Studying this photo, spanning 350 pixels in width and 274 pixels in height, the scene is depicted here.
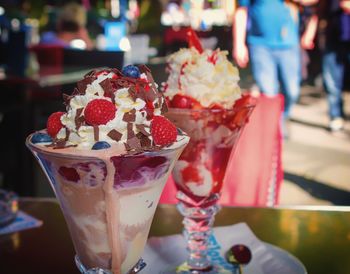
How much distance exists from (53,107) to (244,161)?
2792 mm

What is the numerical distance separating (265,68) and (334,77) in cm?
154

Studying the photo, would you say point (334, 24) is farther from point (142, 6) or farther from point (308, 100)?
point (142, 6)

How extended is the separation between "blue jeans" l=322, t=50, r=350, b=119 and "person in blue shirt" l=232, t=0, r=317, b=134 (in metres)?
1.10

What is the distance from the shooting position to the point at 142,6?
13.2 m

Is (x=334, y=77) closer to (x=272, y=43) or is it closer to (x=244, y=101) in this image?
(x=272, y=43)

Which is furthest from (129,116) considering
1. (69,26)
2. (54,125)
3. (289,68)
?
(69,26)

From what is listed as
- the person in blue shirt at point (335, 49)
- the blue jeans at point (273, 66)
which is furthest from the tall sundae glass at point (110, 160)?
the person in blue shirt at point (335, 49)

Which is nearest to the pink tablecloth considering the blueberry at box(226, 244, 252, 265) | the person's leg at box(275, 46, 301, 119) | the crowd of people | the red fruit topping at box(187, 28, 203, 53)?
the red fruit topping at box(187, 28, 203, 53)

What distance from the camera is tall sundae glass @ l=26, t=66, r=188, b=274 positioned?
2.61 feet

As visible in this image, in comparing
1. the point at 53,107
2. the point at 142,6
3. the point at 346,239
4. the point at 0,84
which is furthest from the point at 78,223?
the point at 142,6

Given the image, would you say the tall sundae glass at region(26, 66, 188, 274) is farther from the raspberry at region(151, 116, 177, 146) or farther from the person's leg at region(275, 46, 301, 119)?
the person's leg at region(275, 46, 301, 119)

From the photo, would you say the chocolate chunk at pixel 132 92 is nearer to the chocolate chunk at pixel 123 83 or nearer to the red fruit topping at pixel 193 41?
the chocolate chunk at pixel 123 83

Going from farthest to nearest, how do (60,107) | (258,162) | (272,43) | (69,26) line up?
(69,26)
(272,43)
(258,162)
(60,107)

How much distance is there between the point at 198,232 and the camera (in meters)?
1.13
